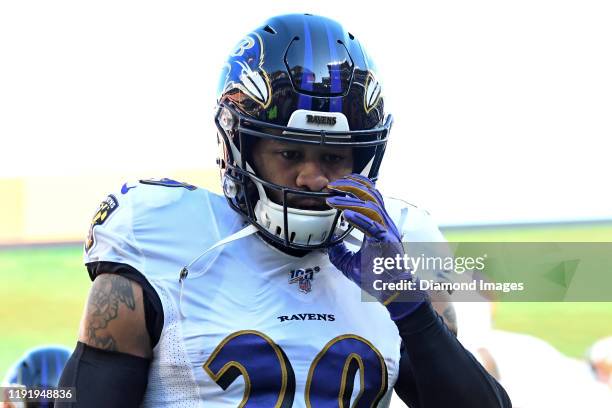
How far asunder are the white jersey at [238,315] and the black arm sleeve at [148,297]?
0.01 m

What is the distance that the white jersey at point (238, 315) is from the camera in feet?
7.41

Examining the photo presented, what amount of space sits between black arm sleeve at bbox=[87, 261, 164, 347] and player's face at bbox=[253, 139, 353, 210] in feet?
1.11

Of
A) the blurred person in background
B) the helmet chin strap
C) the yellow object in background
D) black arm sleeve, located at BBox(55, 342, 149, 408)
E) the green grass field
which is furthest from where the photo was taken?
the yellow object in background

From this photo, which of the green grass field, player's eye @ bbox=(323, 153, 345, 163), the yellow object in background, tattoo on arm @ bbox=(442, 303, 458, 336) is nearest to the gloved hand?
player's eye @ bbox=(323, 153, 345, 163)

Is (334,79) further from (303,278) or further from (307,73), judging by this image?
(303,278)

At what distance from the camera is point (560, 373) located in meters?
5.40

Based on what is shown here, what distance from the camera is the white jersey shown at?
2260mm

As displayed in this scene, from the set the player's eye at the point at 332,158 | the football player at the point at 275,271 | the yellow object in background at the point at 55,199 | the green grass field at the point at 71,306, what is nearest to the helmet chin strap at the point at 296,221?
the football player at the point at 275,271

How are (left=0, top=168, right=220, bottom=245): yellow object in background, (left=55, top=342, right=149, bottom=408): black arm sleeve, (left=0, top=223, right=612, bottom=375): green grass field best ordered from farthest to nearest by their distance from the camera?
1. (left=0, top=168, right=220, bottom=245): yellow object in background
2. (left=0, top=223, right=612, bottom=375): green grass field
3. (left=55, top=342, right=149, bottom=408): black arm sleeve

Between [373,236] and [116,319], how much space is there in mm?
552

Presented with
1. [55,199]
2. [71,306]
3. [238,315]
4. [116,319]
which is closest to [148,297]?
[116,319]

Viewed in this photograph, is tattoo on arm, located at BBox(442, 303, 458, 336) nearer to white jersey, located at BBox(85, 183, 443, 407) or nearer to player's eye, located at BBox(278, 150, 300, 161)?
white jersey, located at BBox(85, 183, 443, 407)

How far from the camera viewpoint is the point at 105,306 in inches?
87.0

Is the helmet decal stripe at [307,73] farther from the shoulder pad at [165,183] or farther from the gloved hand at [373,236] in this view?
the shoulder pad at [165,183]
